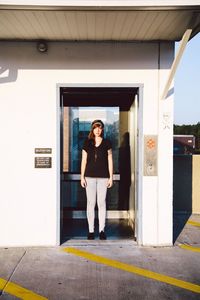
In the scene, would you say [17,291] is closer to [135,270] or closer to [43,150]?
[135,270]

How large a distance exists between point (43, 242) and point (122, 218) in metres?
2.53

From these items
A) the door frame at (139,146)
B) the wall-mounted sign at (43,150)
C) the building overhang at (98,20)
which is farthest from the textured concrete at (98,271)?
the building overhang at (98,20)

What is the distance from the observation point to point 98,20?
4.96 metres

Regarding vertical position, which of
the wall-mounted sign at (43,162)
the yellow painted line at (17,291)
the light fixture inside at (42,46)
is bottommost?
the yellow painted line at (17,291)

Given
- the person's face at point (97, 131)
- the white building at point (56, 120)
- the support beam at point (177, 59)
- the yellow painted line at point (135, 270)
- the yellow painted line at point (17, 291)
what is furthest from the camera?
the person's face at point (97, 131)

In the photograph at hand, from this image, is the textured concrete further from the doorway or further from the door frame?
the doorway

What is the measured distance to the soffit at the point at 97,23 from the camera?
4668 mm

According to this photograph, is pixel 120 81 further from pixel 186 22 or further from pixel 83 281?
pixel 83 281

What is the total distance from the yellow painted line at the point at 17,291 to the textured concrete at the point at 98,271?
0.06m

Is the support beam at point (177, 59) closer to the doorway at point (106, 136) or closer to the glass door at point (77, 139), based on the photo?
the doorway at point (106, 136)

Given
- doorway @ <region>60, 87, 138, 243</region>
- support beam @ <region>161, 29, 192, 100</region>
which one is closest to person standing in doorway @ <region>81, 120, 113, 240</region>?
support beam @ <region>161, 29, 192, 100</region>

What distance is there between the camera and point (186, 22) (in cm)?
508

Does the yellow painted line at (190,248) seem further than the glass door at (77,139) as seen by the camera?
No

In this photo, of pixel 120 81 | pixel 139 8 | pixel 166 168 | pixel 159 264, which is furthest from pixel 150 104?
pixel 159 264
